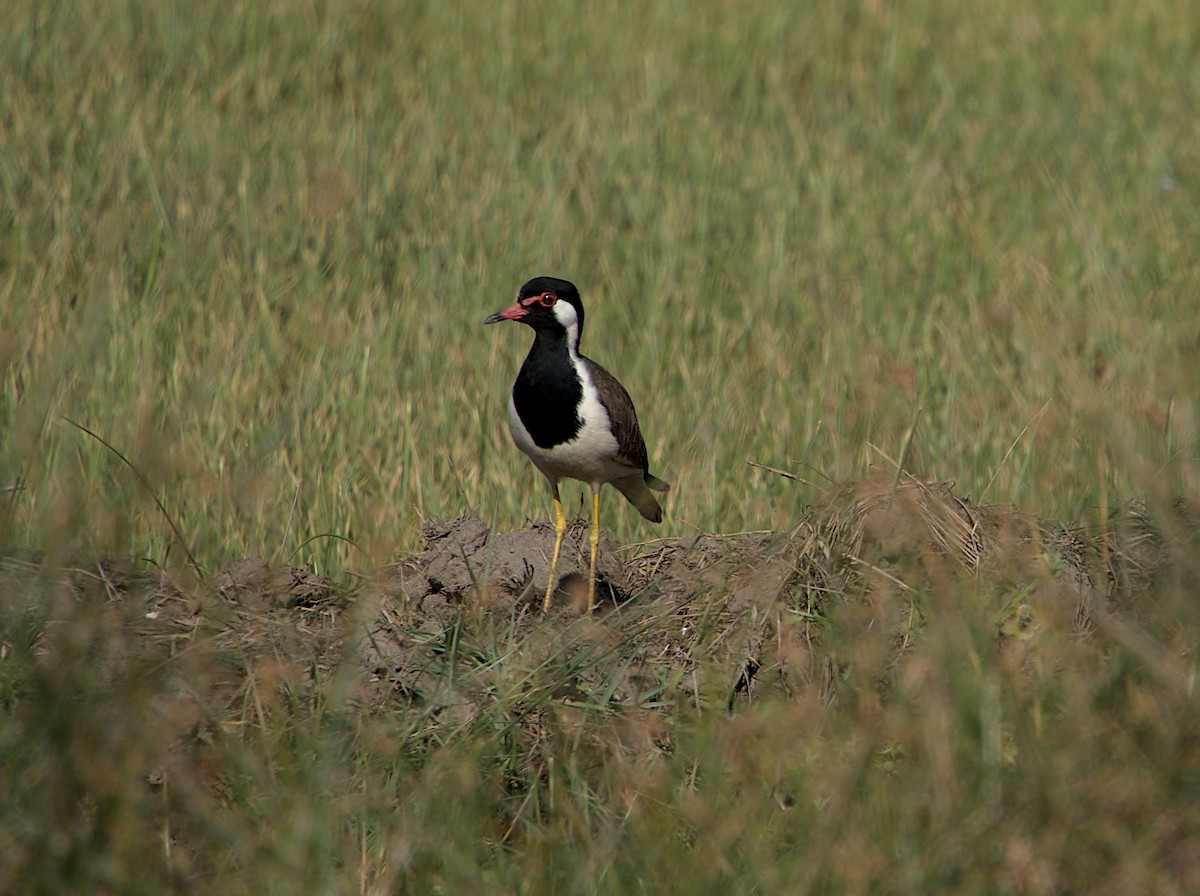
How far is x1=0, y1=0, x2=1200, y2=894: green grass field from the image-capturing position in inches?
105

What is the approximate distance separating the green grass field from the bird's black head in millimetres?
592

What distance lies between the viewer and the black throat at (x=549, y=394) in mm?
4361

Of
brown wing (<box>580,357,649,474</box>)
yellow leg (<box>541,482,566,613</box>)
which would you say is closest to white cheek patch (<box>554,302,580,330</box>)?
brown wing (<box>580,357,649,474</box>)

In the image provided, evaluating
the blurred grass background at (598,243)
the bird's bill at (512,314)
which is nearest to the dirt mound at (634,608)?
the blurred grass background at (598,243)

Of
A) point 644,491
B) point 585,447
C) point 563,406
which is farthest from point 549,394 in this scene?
point 644,491

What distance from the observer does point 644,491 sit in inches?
191

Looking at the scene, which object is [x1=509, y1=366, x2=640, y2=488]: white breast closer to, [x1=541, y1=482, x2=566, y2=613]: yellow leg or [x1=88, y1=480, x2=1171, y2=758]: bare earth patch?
[x1=541, y1=482, x2=566, y2=613]: yellow leg

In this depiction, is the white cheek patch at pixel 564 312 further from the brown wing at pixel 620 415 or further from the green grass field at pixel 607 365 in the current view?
the green grass field at pixel 607 365

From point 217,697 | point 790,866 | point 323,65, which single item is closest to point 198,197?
point 323,65

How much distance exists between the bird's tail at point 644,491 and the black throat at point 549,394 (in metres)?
0.46

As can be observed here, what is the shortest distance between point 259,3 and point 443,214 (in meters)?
2.65

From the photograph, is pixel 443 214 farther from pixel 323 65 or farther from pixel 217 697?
pixel 217 697

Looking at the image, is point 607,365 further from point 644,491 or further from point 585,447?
point 585,447

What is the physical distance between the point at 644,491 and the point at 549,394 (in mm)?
600
